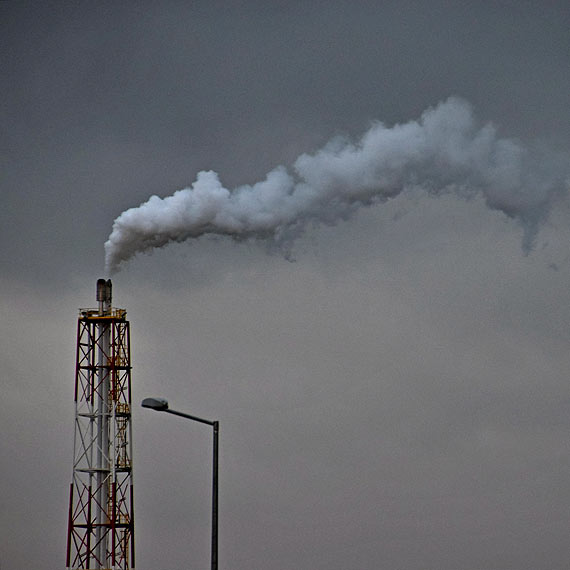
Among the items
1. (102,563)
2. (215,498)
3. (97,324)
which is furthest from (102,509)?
(215,498)

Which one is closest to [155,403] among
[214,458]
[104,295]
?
[214,458]

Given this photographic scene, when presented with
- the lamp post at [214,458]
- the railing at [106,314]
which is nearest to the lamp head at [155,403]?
the lamp post at [214,458]

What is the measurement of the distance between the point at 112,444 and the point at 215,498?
49813 mm

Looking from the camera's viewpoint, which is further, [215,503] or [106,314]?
[106,314]

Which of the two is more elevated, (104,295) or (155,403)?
(104,295)

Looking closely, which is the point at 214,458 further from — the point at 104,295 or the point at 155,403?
the point at 104,295

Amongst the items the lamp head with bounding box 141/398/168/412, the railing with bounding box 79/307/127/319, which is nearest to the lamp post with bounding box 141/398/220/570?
the lamp head with bounding box 141/398/168/412

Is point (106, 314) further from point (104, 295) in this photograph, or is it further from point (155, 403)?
point (155, 403)

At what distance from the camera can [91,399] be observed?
90.0m

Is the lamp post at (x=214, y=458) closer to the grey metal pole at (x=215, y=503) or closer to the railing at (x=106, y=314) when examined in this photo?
the grey metal pole at (x=215, y=503)

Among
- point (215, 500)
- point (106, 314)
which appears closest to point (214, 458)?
point (215, 500)

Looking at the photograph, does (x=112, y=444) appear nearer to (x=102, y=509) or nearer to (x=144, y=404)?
(x=102, y=509)

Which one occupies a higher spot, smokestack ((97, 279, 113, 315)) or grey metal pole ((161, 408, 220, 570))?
smokestack ((97, 279, 113, 315))

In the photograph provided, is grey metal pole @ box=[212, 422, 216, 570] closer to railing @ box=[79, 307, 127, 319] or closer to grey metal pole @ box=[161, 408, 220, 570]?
grey metal pole @ box=[161, 408, 220, 570]
